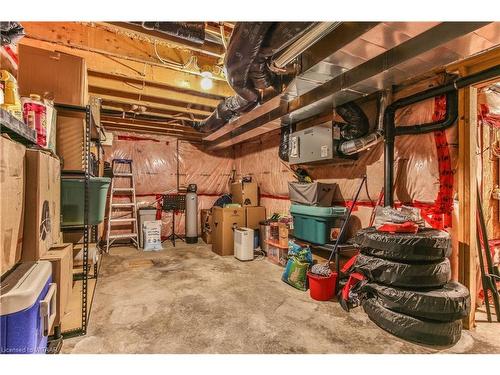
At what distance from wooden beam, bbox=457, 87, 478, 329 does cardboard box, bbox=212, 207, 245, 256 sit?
3.08 meters

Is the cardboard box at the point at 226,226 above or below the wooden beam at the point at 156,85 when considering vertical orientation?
below

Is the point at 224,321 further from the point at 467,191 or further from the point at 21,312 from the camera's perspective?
the point at 467,191

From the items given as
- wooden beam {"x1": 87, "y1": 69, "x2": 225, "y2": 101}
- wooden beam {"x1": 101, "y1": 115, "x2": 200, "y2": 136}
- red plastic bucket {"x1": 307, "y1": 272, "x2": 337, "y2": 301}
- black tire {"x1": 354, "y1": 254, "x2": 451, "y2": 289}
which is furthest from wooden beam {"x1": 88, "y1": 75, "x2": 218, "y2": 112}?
black tire {"x1": 354, "y1": 254, "x2": 451, "y2": 289}

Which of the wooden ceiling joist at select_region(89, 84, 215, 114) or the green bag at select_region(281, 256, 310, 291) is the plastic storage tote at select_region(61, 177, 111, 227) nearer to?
the wooden ceiling joist at select_region(89, 84, 215, 114)

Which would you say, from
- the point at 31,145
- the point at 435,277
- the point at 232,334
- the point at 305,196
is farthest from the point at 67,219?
the point at 435,277

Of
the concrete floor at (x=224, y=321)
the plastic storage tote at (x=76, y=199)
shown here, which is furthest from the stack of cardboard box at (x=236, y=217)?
the plastic storage tote at (x=76, y=199)

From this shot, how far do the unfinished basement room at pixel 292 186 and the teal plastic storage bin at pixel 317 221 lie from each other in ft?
0.07

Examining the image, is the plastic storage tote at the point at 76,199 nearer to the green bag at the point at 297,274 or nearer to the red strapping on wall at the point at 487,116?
the green bag at the point at 297,274

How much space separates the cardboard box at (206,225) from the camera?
17.5ft

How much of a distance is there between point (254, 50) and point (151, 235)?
4095 mm

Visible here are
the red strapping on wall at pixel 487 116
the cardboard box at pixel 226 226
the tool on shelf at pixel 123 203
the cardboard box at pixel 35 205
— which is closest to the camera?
the cardboard box at pixel 35 205

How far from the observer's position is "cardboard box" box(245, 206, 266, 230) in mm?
4672

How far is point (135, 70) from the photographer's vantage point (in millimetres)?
2838

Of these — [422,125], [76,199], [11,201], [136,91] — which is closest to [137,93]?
[136,91]
